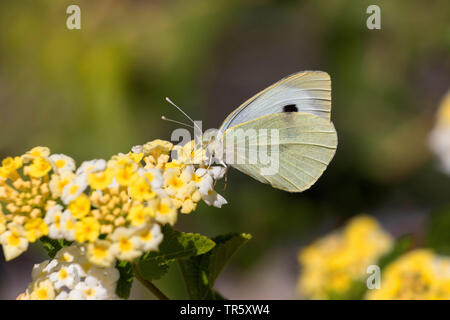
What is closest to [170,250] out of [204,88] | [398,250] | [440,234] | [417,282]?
[417,282]

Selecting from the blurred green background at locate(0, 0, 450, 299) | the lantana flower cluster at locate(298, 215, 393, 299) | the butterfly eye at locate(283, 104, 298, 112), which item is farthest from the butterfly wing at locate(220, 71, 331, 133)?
the blurred green background at locate(0, 0, 450, 299)

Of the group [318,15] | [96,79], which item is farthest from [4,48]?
[318,15]

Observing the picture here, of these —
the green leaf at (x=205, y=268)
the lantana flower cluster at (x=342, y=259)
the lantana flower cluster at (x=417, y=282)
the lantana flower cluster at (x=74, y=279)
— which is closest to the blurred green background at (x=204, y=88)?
the lantana flower cluster at (x=342, y=259)

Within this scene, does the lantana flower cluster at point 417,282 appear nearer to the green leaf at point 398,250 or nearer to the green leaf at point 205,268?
the green leaf at point 398,250

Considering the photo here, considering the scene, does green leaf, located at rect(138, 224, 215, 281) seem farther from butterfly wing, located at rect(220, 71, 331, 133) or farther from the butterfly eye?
the butterfly eye

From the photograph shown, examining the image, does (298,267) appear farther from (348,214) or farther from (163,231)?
(163,231)
